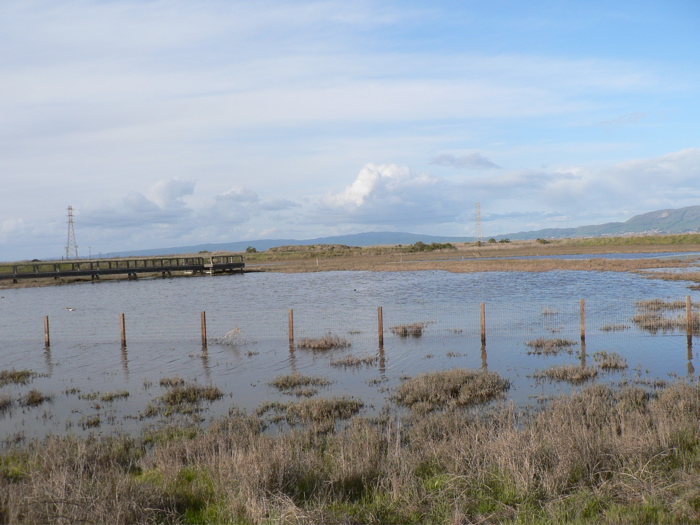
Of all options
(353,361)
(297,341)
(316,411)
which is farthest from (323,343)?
(316,411)

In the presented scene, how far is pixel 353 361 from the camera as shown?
17703 millimetres

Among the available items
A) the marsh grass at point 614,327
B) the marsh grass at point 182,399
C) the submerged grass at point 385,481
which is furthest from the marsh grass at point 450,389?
the marsh grass at point 614,327

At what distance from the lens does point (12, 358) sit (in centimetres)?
2089

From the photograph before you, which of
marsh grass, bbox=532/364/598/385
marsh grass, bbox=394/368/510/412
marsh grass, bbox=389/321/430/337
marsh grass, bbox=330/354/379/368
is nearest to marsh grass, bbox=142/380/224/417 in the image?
marsh grass, bbox=330/354/379/368

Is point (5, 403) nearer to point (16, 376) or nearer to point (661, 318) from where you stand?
point (16, 376)

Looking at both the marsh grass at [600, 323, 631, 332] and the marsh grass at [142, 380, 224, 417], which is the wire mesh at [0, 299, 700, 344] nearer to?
the marsh grass at [600, 323, 631, 332]

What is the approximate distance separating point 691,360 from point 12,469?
654 inches

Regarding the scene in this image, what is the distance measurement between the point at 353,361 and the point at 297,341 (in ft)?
15.1

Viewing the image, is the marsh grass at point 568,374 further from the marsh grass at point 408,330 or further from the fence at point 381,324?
the marsh grass at point 408,330

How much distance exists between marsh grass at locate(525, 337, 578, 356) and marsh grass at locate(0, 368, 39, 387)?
15462 mm

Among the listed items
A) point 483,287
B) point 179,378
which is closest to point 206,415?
point 179,378

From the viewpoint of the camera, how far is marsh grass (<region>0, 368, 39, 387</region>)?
16578 mm

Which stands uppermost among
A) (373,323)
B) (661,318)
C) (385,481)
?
(385,481)

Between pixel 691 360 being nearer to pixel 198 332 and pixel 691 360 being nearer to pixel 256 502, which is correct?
pixel 256 502
